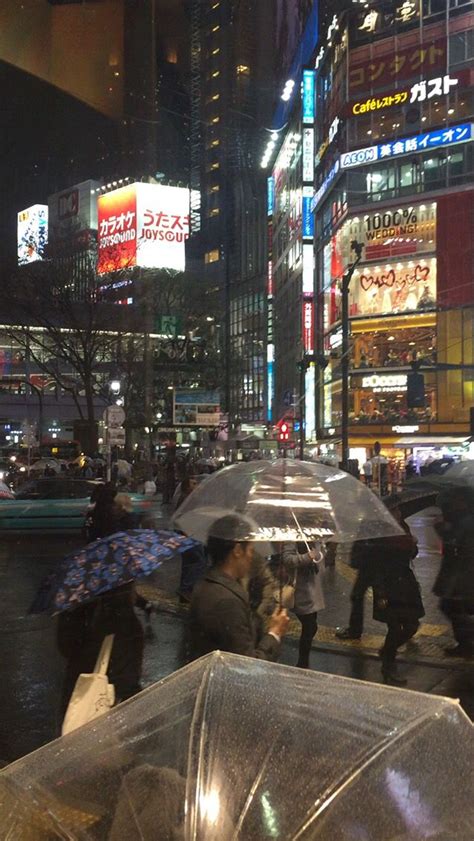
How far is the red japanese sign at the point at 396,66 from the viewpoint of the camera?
43.4 meters

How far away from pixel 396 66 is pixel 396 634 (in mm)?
45030

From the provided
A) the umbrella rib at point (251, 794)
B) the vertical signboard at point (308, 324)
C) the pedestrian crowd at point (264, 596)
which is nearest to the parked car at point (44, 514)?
the pedestrian crowd at point (264, 596)

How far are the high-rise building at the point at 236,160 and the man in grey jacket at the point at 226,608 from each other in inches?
2744

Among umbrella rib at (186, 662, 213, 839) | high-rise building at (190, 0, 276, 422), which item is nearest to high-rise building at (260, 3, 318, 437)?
high-rise building at (190, 0, 276, 422)

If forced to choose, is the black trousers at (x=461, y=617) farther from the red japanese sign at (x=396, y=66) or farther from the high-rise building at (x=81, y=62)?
the red japanese sign at (x=396, y=66)

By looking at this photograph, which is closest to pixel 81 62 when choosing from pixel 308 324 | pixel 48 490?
pixel 48 490

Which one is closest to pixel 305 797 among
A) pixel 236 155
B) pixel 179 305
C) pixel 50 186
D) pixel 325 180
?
pixel 179 305

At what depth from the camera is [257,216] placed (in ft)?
337

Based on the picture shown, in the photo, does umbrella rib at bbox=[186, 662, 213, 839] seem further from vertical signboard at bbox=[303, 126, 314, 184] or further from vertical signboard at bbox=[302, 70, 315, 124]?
vertical signboard at bbox=[302, 70, 315, 124]

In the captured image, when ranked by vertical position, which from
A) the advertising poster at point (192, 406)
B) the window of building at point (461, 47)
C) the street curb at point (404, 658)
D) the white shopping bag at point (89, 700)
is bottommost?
the street curb at point (404, 658)

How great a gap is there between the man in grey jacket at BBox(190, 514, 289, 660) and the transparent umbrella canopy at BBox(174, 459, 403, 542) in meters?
1.51

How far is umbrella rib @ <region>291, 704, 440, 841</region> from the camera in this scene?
4.70ft

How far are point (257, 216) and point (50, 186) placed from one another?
30.4 meters

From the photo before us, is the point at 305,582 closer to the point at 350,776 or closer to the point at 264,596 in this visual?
the point at 264,596
